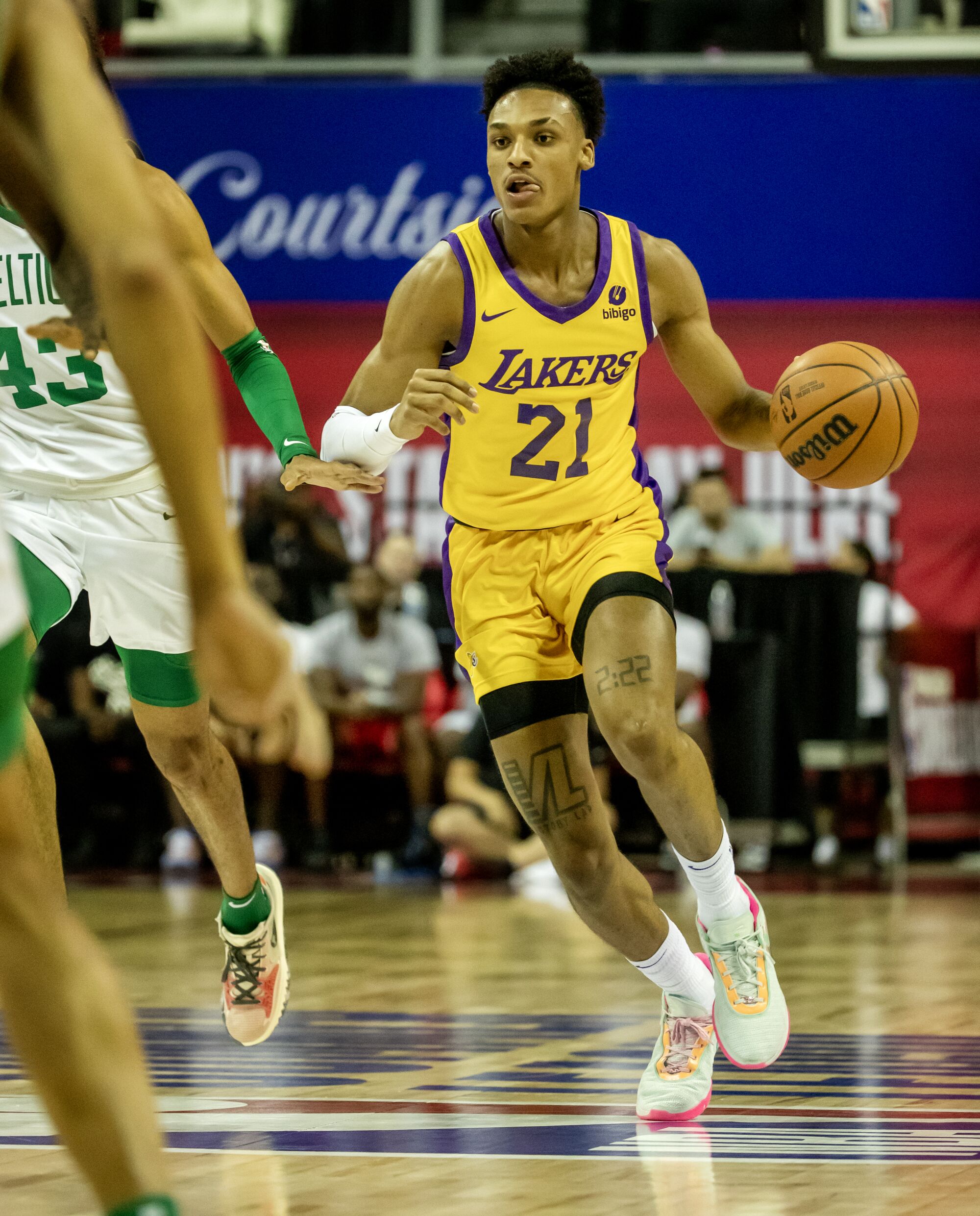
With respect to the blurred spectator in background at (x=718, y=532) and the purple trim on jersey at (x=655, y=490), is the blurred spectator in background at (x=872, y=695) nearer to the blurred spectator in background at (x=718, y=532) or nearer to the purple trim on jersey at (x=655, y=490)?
the blurred spectator in background at (x=718, y=532)

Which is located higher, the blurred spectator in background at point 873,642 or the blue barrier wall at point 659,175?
the blue barrier wall at point 659,175

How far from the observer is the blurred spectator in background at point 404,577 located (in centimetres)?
927

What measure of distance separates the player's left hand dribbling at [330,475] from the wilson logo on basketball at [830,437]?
91cm

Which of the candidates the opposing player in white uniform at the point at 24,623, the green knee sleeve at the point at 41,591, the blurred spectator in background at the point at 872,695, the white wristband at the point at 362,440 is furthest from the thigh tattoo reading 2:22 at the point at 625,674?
the blurred spectator in background at the point at 872,695

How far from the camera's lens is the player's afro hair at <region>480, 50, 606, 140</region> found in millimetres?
3949

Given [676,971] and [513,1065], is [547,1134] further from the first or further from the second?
[513,1065]

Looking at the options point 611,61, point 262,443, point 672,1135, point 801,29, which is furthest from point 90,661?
point 672,1135

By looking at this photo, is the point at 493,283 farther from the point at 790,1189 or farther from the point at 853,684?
the point at 853,684

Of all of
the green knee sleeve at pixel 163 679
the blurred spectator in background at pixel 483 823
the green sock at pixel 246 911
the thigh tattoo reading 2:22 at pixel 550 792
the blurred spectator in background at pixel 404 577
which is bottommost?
the blurred spectator in background at pixel 483 823

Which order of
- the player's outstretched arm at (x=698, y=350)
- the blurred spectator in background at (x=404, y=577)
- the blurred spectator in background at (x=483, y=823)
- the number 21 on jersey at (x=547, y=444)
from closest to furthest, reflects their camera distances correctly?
the number 21 on jersey at (x=547, y=444)
the player's outstretched arm at (x=698, y=350)
the blurred spectator in background at (x=483, y=823)
the blurred spectator in background at (x=404, y=577)

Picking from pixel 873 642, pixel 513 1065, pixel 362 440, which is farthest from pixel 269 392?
pixel 873 642

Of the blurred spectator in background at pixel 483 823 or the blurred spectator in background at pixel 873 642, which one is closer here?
the blurred spectator in background at pixel 483 823

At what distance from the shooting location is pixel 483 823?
8828 millimetres

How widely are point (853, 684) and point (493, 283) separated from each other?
226 inches
